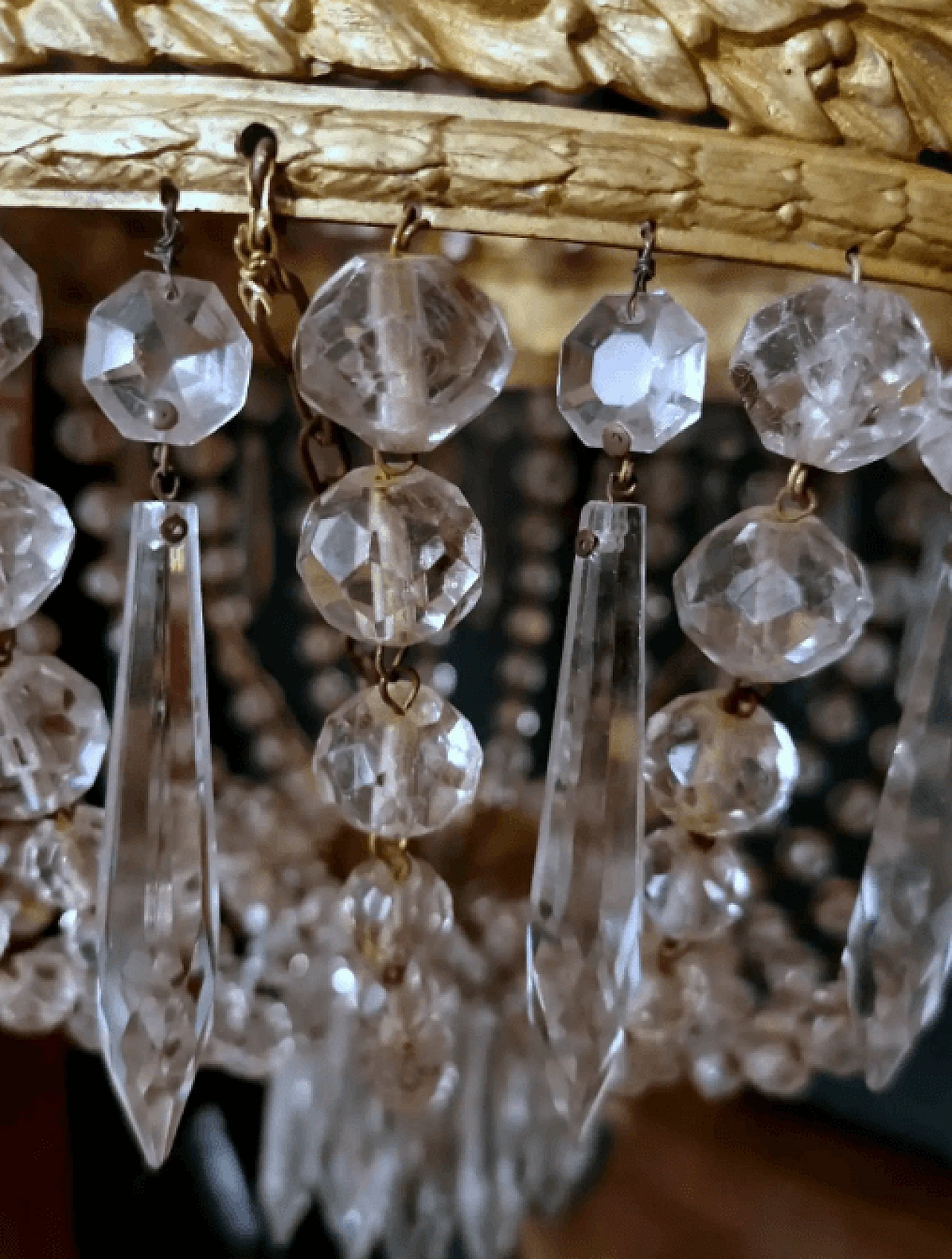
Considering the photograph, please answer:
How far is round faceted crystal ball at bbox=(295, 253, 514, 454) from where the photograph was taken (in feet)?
0.69

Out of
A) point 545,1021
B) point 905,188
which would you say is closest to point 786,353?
point 905,188

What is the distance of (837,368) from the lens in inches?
8.8

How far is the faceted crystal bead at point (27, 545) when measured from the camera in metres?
0.25

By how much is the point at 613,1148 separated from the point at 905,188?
0.26 m

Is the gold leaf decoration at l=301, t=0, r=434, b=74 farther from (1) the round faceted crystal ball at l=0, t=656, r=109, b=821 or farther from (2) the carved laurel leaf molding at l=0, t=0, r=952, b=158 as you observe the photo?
(1) the round faceted crystal ball at l=0, t=656, r=109, b=821

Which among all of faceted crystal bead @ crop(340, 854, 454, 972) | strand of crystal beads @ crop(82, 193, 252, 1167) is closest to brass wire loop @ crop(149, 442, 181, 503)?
strand of crystal beads @ crop(82, 193, 252, 1167)

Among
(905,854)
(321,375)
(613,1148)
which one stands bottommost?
(613,1148)

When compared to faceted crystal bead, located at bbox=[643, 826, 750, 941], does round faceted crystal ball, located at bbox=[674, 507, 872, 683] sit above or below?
above

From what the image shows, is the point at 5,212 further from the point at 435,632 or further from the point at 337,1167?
the point at 337,1167

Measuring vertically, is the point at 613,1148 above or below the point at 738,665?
below

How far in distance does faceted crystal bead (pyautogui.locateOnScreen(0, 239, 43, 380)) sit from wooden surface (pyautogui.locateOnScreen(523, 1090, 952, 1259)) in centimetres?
25

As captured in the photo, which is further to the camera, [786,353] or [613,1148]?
[613,1148]

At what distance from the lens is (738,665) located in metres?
0.25

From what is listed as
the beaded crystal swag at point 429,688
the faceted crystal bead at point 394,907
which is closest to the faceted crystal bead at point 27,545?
the beaded crystal swag at point 429,688
